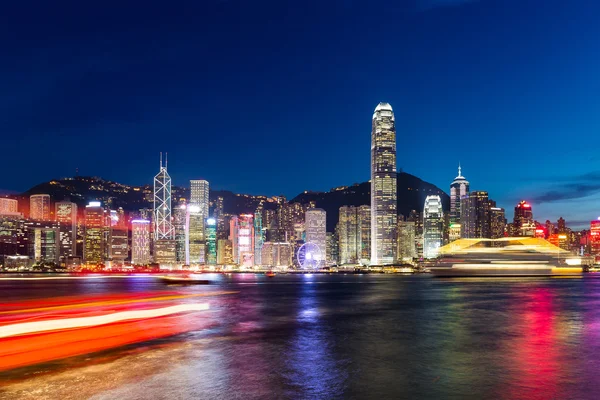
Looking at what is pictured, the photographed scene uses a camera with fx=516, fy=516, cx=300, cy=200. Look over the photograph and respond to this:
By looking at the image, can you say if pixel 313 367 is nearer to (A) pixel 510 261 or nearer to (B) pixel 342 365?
(B) pixel 342 365

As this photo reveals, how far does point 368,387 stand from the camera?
12.3 meters

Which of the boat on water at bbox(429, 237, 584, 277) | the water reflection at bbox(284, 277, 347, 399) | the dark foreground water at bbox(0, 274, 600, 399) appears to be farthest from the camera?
the boat on water at bbox(429, 237, 584, 277)

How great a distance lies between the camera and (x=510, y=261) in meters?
119

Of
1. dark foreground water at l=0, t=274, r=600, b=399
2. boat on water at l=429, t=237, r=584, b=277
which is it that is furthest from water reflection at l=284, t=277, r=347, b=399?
boat on water at l=429, t=237, r=584, b=277

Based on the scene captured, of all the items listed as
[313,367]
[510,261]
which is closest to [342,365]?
[313,367]

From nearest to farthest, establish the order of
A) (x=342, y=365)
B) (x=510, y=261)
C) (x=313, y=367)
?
(x=313, y=367)
(x=342, y=365)
(x=510, y=261)

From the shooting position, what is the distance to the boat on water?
4665 inches

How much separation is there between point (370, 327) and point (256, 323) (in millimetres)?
5929

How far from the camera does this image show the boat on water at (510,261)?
389 ft

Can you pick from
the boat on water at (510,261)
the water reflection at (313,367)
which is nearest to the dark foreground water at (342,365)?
the water reflection at (313,367)

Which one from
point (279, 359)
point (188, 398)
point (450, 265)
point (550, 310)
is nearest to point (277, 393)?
point (188, 398)

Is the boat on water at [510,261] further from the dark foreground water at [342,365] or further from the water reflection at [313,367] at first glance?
the water reflection at [313,367]

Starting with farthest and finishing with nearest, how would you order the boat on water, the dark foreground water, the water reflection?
the boat on water → the water reflection → the dark foreground water

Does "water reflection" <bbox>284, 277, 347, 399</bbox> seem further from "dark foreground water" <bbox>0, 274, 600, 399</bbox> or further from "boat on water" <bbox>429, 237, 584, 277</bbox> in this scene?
"boat on water" <bbox>429, 237, 584, 277</bbox>
